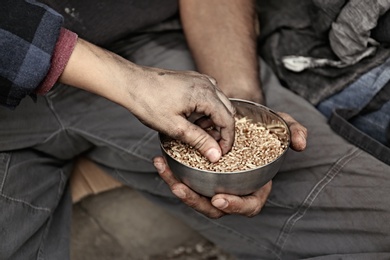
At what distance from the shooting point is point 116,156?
1638 millimetres

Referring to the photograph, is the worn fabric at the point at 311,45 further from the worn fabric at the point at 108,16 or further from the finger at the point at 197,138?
the finger at the point at 197,138

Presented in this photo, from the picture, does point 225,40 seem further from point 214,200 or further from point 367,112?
point 214,200

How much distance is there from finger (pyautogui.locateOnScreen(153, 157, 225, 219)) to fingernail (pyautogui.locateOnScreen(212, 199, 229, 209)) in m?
0.06

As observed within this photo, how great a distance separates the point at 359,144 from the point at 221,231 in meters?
0.42

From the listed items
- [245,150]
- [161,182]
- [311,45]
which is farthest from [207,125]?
[311,45]

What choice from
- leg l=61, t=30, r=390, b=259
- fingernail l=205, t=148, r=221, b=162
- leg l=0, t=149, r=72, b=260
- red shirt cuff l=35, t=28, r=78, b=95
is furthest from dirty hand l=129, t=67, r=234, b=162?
leg l=0, t=149, r=72, b=260

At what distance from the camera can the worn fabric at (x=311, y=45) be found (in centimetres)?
147

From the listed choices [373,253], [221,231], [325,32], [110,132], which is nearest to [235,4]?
[325,32]

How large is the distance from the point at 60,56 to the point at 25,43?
0.24ft

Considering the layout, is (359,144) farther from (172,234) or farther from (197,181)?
(172,234)

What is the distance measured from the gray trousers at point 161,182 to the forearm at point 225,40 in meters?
0.07

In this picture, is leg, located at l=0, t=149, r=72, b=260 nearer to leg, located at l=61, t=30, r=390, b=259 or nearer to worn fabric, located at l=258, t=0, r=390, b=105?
leg, located at l=61, t=30, r=390, b=259

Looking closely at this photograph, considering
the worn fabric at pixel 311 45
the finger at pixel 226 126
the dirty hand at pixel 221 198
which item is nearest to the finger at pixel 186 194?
the dirty hand at pixel 221 198

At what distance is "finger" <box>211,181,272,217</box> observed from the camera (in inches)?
46.8
